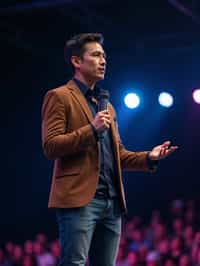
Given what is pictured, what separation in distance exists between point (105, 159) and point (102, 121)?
23 cm

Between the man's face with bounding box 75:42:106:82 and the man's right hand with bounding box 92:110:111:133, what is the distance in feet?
0.92

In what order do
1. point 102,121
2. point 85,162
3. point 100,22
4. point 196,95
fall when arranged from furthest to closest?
point 196,95, point 100,22, point 85,162, point 102,121

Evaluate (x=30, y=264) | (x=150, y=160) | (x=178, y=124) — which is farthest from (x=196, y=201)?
(x=150, y=160)

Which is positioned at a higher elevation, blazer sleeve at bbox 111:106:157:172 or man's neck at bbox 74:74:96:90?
man's neck at bbox 74:74:96:90

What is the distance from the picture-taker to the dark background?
21.7 ft

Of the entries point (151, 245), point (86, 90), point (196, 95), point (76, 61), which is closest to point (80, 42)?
point (76, 61)

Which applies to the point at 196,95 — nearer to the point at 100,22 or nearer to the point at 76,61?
the point at 100,22

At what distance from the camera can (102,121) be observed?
2.10 meters

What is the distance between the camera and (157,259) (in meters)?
6.89

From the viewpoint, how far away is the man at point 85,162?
84.0 inches

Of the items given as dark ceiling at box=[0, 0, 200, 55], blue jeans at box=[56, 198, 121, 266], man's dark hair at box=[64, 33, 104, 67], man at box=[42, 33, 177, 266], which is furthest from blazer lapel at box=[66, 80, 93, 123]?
dark ceiling at box=[0, 0, 200, 55]

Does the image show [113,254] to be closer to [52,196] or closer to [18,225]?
[52,196]

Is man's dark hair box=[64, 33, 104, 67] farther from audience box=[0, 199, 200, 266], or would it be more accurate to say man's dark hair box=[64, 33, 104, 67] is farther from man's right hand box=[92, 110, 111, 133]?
audience box=[0, 199, 200, 266]

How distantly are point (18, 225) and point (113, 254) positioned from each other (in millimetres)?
6036
